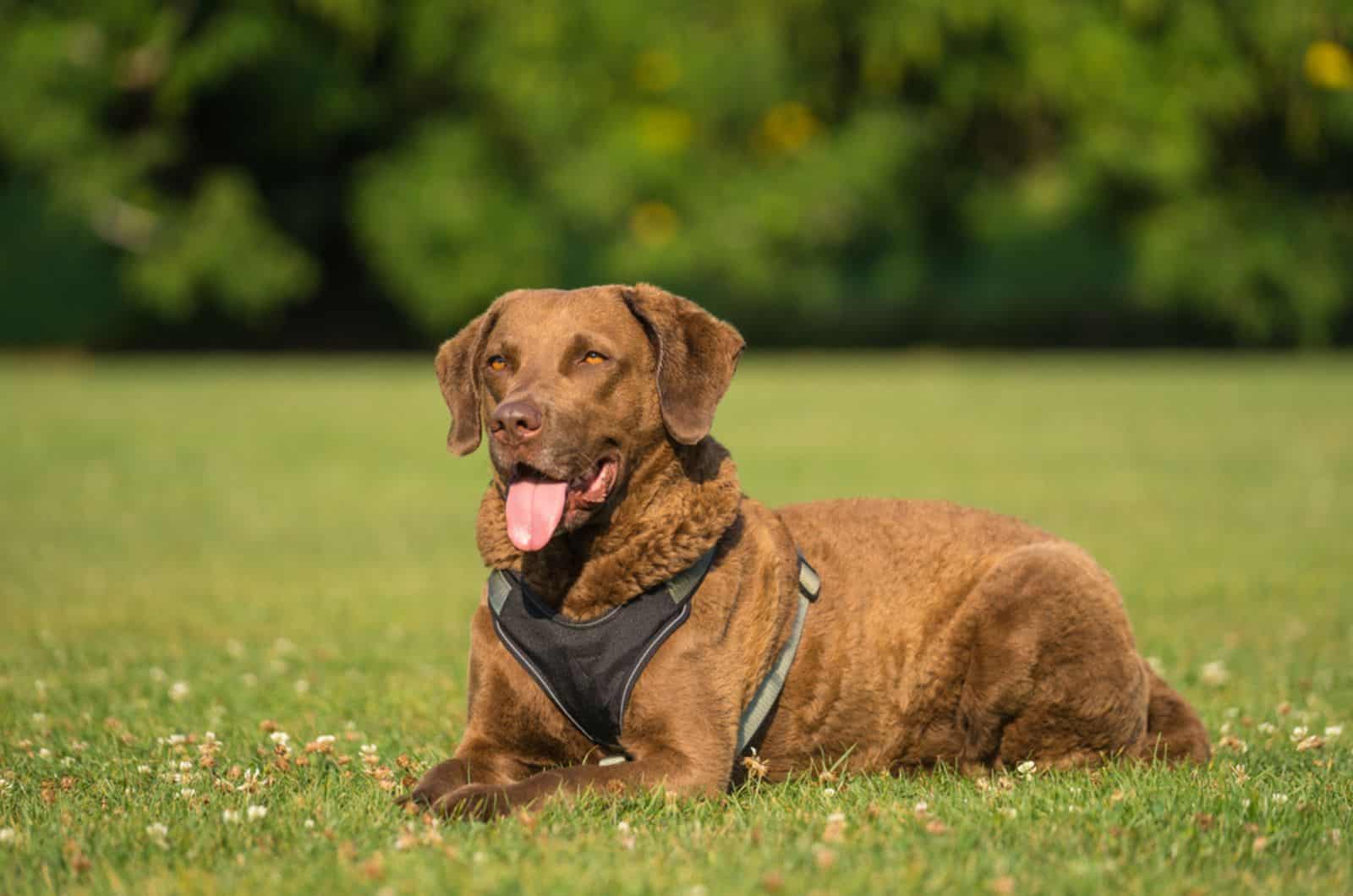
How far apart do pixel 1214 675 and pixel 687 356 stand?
3.96 meters

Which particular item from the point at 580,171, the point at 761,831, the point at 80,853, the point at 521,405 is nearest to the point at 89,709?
the point at 80,853

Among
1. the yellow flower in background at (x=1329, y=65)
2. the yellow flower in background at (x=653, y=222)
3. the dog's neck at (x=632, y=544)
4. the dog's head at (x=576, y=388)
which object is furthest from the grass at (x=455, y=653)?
the yellow flower in background at (x=653, y=222)

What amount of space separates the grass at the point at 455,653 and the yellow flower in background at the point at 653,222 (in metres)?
16.2

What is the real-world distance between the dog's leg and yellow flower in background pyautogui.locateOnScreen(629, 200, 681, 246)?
3692 cm

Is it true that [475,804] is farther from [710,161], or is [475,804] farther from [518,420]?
[710,161]

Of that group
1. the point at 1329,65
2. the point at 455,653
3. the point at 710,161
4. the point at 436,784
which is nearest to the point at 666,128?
the point at 710,161

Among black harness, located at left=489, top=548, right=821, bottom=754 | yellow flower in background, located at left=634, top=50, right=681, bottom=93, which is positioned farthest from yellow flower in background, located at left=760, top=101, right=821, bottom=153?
black harness, located at left=489, top=548, right=821, bottom=754

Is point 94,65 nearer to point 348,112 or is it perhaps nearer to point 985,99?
point 348,112

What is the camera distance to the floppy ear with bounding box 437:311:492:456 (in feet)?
18.2

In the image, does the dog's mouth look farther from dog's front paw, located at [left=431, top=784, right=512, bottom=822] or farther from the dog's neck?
dog's front paw, located at [left=431, top=784, right=512, bottom=822]

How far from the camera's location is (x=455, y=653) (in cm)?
906

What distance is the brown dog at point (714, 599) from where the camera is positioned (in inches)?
201

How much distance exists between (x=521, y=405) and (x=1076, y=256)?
3994 cm

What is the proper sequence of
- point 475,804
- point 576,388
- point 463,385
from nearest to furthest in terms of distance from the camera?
point 475,804
point 576,388
point 463,385
